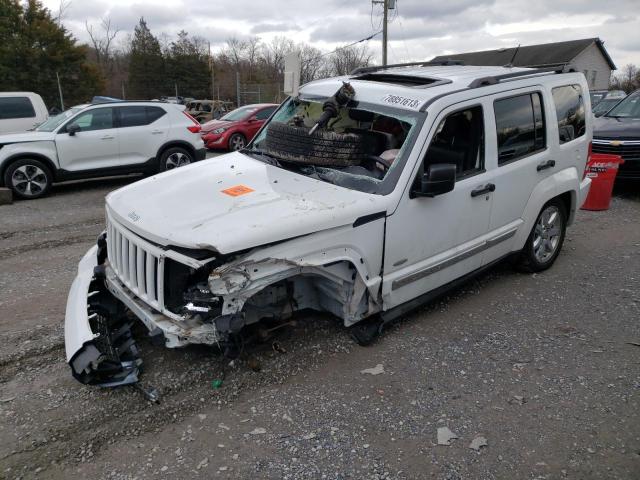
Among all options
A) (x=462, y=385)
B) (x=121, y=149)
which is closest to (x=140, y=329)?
(x=462, y=385)

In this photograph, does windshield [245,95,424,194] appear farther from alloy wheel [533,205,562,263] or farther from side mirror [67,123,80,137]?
side mirror [67,123,80,137]

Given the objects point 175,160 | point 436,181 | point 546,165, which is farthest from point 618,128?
point 175,160

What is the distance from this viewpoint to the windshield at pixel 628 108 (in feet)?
31.0

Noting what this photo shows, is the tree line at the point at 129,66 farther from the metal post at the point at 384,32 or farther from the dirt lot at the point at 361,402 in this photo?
the dirt lot at the point at 361,402

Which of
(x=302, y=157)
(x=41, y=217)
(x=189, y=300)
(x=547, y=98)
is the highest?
(x=547, y=98)

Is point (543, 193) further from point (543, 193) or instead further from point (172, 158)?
point (172, 158)

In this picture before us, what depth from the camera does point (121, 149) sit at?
9.73 metres

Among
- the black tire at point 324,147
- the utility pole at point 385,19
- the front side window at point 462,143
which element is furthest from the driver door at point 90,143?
the utility pole at point 385,19

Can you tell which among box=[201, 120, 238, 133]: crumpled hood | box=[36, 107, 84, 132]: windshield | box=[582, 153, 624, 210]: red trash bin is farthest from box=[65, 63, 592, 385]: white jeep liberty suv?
box=[201, 120, 238, 133]: crumpled hood

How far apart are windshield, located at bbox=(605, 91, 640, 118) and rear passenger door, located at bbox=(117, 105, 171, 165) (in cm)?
902

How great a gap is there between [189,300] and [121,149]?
308 inches

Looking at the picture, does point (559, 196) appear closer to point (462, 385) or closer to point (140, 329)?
point (462, 385)

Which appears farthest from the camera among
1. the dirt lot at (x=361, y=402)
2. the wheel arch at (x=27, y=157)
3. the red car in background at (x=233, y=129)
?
the red car in background at (x=233, y=129)

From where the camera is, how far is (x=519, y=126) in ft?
14.3
